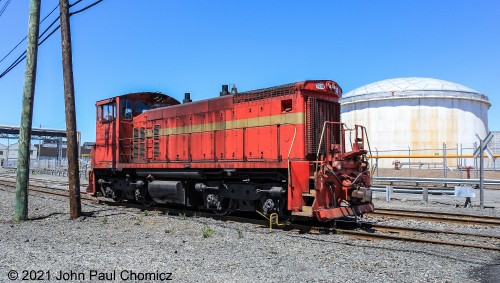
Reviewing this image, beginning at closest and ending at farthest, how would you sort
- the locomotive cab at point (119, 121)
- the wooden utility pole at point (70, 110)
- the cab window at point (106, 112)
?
1. the wooden utility pole at point (70, 110)
2. the locomotive cab at point (119, 121)
3. the cab window at point (106, 112)

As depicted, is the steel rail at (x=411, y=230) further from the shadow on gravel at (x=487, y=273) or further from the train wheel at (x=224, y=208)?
the train wheel at (x=224, y=208)

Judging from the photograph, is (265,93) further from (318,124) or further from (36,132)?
(36,132)

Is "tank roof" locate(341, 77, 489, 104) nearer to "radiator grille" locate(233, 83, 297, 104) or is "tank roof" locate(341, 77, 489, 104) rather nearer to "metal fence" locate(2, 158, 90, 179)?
"metal fence" locate(2, 158, 90, 179)

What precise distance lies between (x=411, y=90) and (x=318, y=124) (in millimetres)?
35508

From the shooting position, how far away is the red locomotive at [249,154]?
921cm

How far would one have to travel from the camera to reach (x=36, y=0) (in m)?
11.5

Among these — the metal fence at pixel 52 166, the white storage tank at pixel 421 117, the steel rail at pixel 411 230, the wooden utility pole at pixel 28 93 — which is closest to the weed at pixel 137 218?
the wooden utility pole at pixel 28 93

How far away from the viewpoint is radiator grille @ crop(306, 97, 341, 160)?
31.2 feet

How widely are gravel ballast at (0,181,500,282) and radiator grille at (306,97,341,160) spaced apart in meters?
2.12

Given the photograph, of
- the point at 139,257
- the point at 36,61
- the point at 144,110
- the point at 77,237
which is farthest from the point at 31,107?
the point at 139,257

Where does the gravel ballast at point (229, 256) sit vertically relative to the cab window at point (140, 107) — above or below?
below

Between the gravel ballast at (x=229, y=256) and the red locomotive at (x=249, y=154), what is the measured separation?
1.08 m

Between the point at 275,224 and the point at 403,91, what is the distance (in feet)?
118

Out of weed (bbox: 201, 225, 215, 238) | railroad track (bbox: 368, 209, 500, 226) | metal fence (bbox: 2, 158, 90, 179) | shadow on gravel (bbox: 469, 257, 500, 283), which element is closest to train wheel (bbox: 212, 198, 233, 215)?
weed (bbox: 201, 225, 215, 238)
